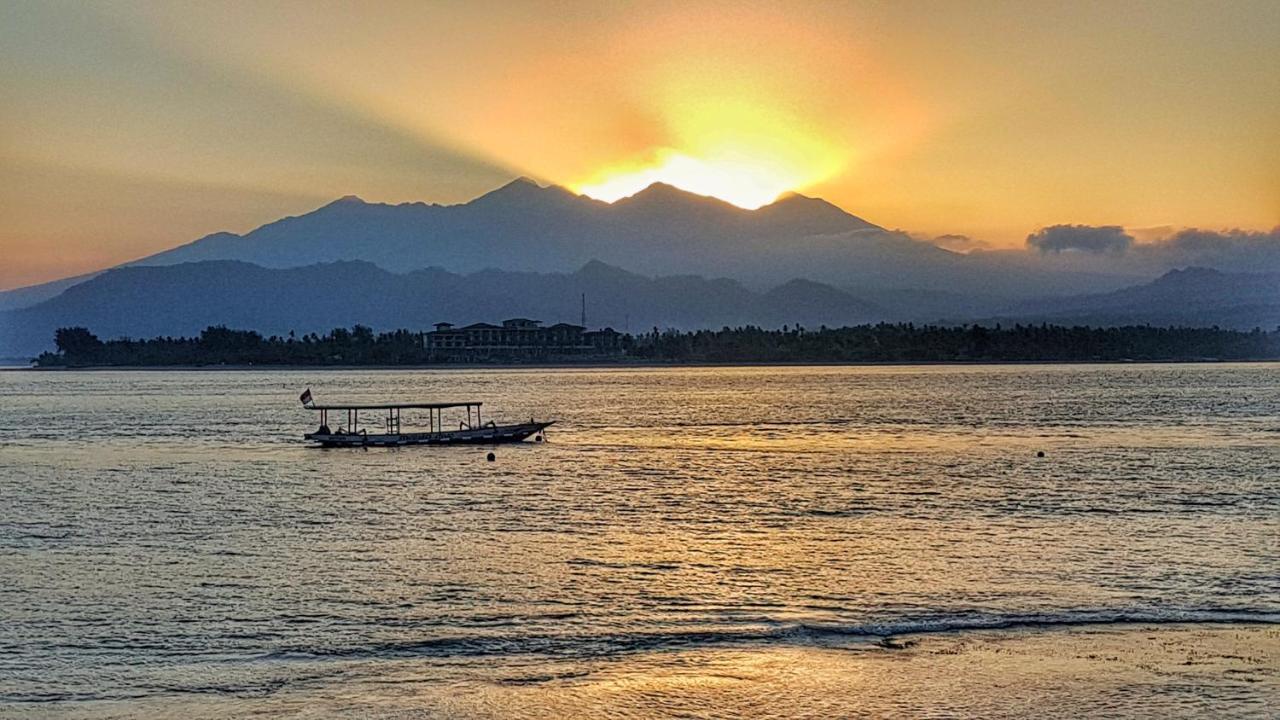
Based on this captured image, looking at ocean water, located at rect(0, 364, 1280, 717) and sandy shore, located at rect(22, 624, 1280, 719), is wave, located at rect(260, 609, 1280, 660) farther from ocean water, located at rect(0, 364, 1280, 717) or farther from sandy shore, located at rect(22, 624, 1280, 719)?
sandy shore, located at rect(22, 624, 1280, 719)

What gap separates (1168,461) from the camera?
55594 millimetres

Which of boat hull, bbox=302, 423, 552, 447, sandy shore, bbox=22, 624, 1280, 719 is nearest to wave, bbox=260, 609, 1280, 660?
sandy shore, bbox=22, 624, 1280, 719

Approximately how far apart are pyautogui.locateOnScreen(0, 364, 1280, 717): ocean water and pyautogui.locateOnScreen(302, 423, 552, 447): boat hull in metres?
8.89

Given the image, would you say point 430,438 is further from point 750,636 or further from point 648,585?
point 750,636

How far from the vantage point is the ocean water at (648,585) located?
60.0 feet

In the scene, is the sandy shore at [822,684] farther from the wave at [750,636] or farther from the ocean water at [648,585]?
the wave at [750,636]

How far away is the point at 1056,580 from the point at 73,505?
34.4 meters

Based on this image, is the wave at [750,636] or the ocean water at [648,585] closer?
the ocean water at [648,585]

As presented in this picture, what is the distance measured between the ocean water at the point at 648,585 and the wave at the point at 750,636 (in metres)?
0.09

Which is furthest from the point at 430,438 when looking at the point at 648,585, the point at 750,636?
the point at 750,636

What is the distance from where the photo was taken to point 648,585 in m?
26.2

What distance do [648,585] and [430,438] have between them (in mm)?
47390

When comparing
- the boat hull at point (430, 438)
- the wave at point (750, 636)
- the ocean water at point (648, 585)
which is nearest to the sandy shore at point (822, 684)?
the ocean water at point (648, 585)

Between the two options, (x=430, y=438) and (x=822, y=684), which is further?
(x=430, y=438)
